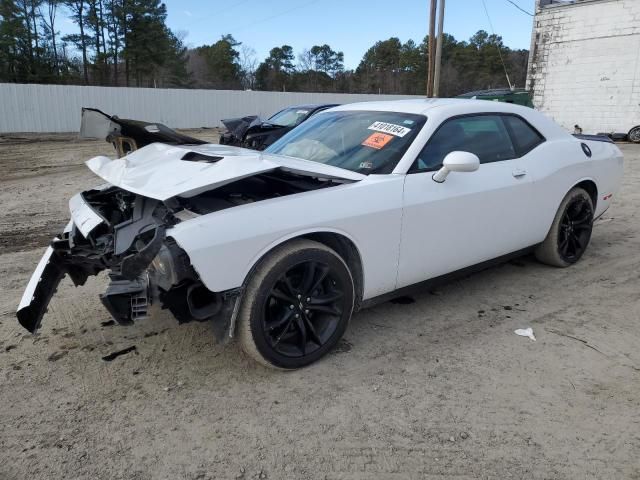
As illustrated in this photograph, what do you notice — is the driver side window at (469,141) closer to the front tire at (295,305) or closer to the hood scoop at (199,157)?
the front tire at (295,305)

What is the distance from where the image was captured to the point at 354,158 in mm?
3477

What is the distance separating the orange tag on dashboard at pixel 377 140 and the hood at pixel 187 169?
13.2 inches

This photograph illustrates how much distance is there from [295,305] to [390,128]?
1492 millimetres

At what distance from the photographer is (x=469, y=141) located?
12.6 feet

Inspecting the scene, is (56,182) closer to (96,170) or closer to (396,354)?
(96,170)

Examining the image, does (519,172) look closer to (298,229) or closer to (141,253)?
(298,229)

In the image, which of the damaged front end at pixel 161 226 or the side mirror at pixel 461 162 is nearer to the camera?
the damaged front end at pixel 161 226

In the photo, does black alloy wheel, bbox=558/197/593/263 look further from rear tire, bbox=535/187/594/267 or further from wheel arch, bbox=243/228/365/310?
wheel arch, bbox=243/228/365/310

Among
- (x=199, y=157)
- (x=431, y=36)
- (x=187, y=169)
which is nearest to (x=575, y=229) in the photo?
(x=199, y=157)

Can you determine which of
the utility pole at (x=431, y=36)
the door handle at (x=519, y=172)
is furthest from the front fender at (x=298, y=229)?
the utility pole at (x=431, y=36)

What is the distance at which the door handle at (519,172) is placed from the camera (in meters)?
3.99

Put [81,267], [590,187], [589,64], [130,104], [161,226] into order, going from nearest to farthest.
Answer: [161,226], [81,267], [590,187], [589,64], [130,104]

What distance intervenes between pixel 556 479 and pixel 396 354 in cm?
122

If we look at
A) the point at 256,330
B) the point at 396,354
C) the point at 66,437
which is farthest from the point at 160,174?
the point at 396,354
